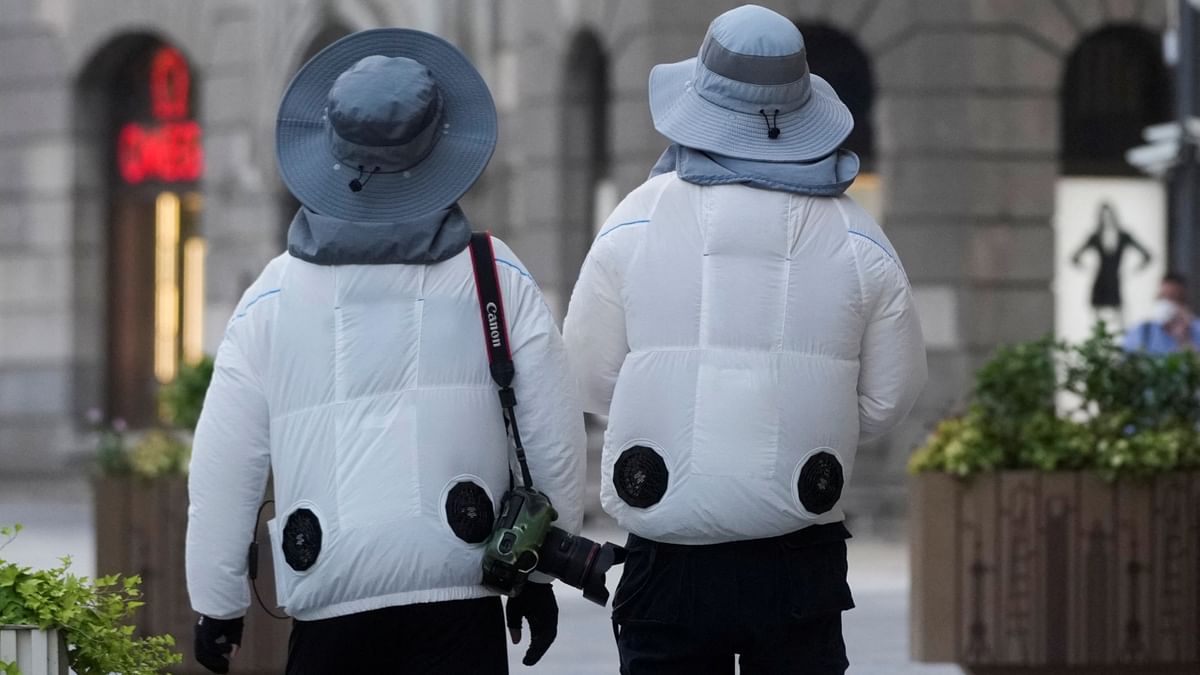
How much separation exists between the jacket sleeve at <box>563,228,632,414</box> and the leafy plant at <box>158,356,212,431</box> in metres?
4.72

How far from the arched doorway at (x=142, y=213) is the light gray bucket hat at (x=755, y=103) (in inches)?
727

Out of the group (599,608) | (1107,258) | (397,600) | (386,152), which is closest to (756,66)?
(386,152)

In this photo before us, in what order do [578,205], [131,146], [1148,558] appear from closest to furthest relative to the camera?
[1148,558] → [578,205] → [131,146]

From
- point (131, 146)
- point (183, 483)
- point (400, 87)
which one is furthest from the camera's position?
point (131, 146)

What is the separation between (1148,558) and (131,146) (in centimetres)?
1672

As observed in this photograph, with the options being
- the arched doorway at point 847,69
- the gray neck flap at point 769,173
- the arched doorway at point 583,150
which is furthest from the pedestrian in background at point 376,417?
the arched doorway at point 583,150

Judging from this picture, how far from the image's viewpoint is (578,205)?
19.0m

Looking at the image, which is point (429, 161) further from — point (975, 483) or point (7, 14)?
point (7, 14)

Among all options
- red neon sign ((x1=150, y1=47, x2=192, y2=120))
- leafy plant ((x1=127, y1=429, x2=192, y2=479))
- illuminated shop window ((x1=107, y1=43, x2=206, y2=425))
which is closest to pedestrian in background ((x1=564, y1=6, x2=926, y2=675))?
leafy plant ((x1=127, y1=429, x2=192, y2=479))

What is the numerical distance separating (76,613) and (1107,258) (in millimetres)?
14213

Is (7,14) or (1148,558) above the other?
(7,14)

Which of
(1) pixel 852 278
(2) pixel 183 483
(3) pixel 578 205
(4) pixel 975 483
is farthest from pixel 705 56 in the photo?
(3) pixel 578 205

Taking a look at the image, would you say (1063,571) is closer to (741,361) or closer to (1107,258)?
(741,361)

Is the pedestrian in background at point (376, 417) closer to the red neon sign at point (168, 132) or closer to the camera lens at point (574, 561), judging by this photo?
the camera lens at point (574, 561)
